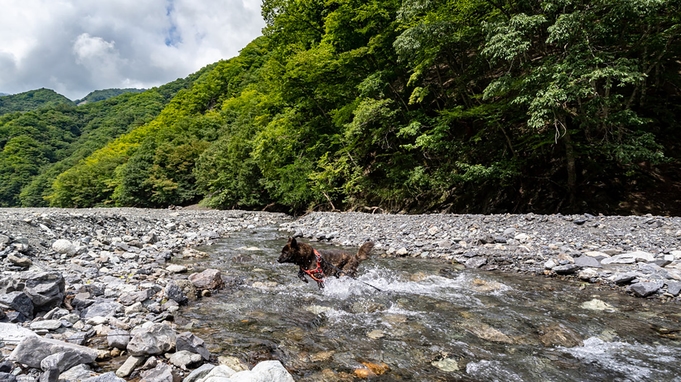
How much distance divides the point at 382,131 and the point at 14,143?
109704mm

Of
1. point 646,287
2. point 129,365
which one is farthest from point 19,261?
point 646,287

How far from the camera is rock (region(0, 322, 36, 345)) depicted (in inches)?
126

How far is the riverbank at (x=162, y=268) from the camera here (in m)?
3.34

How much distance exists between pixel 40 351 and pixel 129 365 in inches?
28.7

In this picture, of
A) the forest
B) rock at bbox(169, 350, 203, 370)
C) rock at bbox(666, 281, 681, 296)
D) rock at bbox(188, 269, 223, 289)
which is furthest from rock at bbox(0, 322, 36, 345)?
the forest

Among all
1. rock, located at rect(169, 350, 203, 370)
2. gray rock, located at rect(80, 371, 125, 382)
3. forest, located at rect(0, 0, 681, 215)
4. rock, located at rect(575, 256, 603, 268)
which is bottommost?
rock, located at rect(575, 256, 603, 268)

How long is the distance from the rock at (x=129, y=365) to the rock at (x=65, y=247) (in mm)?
6340

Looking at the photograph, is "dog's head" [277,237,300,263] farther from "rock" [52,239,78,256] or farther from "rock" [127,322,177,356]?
"rock" [52,239,78,256]

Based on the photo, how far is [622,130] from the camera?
1107 cm

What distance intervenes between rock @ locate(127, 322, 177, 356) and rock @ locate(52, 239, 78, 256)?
6.00m

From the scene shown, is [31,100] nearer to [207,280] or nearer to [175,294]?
[207,280]

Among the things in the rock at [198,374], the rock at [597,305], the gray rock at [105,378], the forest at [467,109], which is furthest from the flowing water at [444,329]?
the forest at [467,109]

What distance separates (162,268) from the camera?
752cm

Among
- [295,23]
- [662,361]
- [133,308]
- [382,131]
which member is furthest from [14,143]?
[662,361]
